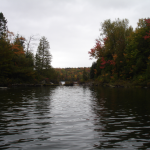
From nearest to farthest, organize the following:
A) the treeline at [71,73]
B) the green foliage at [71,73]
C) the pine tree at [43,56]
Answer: the pine tree at [43,56]
the treeline at [71,73]
the green foliage at [71,73]

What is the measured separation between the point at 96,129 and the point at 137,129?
1453 mm

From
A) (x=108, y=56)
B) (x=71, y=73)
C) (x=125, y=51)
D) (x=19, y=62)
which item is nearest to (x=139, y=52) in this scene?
(x=125, y=51)

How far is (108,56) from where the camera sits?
5484cm

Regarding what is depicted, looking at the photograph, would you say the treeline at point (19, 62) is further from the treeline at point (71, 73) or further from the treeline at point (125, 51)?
the treeline at point (71, 73)

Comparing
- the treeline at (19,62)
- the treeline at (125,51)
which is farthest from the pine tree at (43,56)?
the treeline at (125,51)

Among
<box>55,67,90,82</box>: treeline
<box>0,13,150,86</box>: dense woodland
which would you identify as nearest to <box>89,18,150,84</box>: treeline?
<box>0,13,150,86</box>: dense woodland

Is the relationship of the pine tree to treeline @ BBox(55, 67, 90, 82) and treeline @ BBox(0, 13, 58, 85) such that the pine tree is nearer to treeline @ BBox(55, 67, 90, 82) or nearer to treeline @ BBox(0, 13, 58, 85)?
treeline @ BBox(0, 13, 58, 85)

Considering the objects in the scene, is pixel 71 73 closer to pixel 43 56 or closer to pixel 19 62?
pixel 43 56

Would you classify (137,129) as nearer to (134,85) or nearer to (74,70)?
(134,85)

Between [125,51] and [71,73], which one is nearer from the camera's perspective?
[125,51]

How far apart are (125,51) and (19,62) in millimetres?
29174

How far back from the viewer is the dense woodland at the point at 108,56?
39.0 meters

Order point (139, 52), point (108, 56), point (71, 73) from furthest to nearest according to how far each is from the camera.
→ point (71, 73) → point (108, 56) → point (139, 52)

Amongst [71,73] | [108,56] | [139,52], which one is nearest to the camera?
[139,52]
